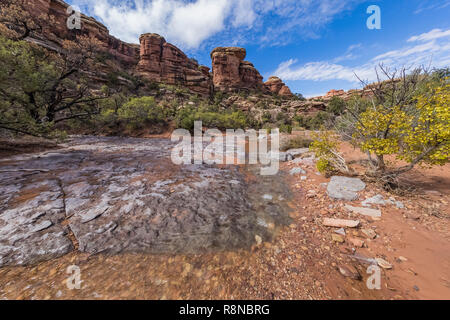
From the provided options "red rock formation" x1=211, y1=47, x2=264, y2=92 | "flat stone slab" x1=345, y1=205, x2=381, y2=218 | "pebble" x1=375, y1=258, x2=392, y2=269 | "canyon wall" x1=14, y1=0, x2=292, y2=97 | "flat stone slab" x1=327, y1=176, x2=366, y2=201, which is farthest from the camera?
"red rock formation" x1=211, y1=47, x2=264, y2=92

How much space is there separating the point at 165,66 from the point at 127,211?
159ft

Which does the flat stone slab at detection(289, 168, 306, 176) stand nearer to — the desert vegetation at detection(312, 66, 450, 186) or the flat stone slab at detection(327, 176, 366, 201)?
the desert vegetation at detection(312, 66, 450, 186)

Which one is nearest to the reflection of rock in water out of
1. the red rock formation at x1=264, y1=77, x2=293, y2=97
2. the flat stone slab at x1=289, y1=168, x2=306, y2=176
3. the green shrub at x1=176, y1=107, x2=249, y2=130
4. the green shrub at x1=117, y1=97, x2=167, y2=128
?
the flat stone slab at x1=289, y1=168, x2=306, y2=176

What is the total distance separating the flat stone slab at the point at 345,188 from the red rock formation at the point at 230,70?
156ft

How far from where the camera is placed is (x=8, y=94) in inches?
244

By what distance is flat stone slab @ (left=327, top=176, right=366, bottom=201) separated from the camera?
12.1ft

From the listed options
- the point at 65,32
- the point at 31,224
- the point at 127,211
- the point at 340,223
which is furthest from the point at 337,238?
the point at 65,32

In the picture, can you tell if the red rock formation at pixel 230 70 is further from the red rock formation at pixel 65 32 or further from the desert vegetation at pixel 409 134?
the desert vegetation at pixel 409 134

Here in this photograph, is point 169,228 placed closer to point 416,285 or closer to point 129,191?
point 129,191

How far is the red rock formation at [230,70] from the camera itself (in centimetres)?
4750

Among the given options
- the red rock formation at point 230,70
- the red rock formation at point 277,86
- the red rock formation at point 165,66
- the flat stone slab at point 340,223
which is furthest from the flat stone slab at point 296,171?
the red rock formation at point 277,86

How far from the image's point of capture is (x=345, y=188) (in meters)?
3.95

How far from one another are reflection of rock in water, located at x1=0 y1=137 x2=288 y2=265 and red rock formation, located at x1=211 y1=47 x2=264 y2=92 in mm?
47065

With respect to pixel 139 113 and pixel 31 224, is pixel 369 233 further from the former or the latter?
pixel 139 113
